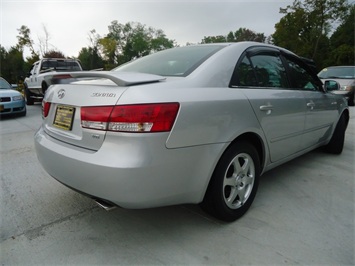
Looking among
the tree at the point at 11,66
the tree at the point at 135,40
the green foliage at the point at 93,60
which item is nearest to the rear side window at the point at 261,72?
the tree at the point at 11,66

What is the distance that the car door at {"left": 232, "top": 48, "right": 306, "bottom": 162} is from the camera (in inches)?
86.3

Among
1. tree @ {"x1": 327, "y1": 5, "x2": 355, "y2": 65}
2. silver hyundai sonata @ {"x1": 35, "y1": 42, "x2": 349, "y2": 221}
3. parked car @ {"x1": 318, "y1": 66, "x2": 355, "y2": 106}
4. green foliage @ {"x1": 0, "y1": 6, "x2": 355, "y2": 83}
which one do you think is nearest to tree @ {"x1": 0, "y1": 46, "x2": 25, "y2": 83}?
green foliage @ {"x1": 0, "y1": 6, "x2": 355, "y2": 83}

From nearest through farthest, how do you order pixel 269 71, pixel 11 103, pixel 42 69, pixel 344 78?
pixel 269 71, pixel 11 103, pixel 42 69, pixel 344 78

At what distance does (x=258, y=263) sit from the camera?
1665 millimetres

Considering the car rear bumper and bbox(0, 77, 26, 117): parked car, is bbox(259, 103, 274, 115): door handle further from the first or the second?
bbox(0, 77, 26, 117): parked car

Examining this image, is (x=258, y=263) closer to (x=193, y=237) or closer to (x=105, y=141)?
(x=193, y=237)

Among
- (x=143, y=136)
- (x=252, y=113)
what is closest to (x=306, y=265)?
(x=252, y=113)

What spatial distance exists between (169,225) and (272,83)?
1651 millimetres

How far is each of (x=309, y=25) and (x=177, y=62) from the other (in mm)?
29756

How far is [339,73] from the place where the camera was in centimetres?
1052

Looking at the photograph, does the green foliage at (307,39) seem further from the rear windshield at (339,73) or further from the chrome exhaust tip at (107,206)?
the chrome exhaust tip at (107,206)

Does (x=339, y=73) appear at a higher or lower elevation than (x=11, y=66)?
lower

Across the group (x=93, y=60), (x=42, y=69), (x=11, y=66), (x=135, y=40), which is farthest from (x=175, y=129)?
(x=135, y=40)

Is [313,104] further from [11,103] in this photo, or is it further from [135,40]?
[135,40]
